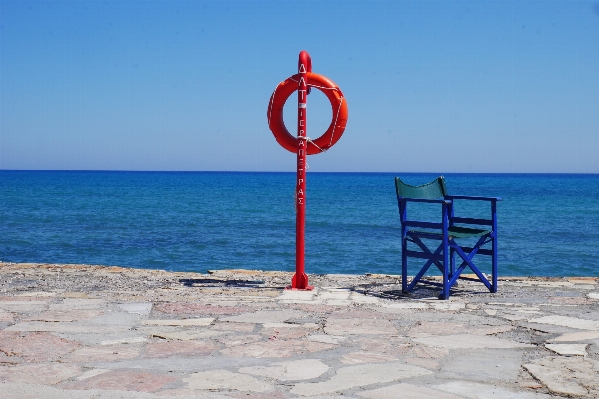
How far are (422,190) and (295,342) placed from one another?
245 centimetres

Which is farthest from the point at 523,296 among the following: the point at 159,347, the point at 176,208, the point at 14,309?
the point at 176,208

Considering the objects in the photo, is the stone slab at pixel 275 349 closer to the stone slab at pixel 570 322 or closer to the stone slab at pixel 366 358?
the stone slab at pixel 366 358

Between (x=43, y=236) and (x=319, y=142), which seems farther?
(x=43, y=236)

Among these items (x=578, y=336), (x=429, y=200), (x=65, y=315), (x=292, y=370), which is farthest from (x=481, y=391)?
(x=65, y=315)

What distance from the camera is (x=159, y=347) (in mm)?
3420

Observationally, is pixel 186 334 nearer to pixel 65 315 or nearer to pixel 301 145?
pixel 65 315

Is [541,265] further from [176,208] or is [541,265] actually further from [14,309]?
[176,208]

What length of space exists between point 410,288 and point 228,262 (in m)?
7.54

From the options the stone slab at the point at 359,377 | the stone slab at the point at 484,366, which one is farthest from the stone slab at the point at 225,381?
the stone slab at the point at 484,366

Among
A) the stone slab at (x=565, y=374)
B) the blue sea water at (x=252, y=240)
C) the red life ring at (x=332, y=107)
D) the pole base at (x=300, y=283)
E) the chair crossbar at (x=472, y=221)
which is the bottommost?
the blue sea water at (x=252, y=240)

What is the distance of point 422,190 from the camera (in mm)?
5617

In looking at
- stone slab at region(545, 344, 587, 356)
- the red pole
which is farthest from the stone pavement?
the red pole

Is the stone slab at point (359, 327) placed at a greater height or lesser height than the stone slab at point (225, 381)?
lesser

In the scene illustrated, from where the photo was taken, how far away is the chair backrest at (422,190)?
5.52 m
